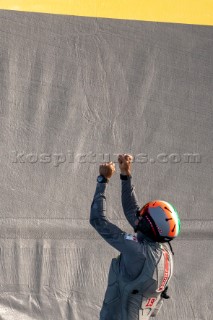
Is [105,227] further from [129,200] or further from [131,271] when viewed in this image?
[129,200]

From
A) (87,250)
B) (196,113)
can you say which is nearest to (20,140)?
(87,250)

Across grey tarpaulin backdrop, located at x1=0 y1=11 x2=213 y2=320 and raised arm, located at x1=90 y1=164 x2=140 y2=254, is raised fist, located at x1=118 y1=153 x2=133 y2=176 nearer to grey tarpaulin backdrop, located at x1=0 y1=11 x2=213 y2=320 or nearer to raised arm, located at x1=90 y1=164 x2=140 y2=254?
raised arm, located at x1=90 y1=164 x2=140 y2=254

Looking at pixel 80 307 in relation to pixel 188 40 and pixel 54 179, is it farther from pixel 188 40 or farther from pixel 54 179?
pixel 188 40

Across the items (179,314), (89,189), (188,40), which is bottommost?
(179,314)

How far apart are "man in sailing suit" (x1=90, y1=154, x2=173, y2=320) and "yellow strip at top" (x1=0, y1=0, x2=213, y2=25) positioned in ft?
4.54

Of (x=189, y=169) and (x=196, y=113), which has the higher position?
(x=196, y=113)

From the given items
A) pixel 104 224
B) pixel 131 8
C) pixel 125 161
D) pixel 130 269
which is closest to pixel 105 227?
pixel 104 224

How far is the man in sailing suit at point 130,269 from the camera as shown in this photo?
129 inches

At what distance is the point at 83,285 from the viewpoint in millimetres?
4516

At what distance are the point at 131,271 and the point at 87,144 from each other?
1306 millimetres

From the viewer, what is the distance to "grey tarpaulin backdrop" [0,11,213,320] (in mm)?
4414

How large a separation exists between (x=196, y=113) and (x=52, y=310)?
1217 mm
